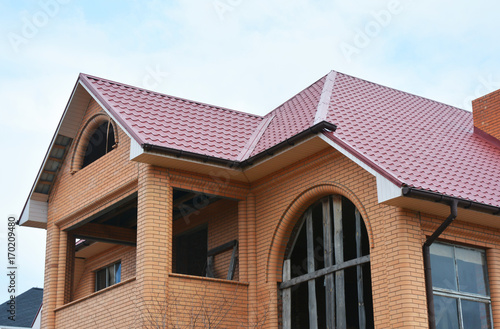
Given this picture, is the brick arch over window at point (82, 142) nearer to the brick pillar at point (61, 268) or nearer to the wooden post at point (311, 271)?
the brick pillar at point (61, 268)

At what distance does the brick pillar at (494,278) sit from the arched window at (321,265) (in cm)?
199

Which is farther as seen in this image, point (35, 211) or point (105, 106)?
point (35, 211)

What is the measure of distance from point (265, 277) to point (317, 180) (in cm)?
207

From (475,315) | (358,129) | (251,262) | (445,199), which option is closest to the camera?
(445,199)

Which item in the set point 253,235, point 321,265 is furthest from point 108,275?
point 321,265

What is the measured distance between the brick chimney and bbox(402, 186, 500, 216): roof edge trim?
425 cm

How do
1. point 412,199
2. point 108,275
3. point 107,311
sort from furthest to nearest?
1. point 108,275
2. point 107,311
3. point 412,199

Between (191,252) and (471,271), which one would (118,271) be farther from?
(471,271)

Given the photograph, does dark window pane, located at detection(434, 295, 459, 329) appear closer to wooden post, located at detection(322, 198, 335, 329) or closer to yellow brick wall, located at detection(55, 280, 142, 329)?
wooden post, located at detection(322, 198, 335, 329)

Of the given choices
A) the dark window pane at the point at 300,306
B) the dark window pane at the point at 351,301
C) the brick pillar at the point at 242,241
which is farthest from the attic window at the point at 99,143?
the dark window pane at the point at 351,301

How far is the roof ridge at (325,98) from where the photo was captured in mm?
12502

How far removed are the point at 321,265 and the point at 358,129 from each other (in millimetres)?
2538

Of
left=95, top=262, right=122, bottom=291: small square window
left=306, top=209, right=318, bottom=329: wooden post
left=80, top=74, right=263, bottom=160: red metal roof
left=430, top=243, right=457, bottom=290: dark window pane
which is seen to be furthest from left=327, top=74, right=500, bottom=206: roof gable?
left=95, top=262, right=122, bottom=291: small square window

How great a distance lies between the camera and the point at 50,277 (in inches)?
607
